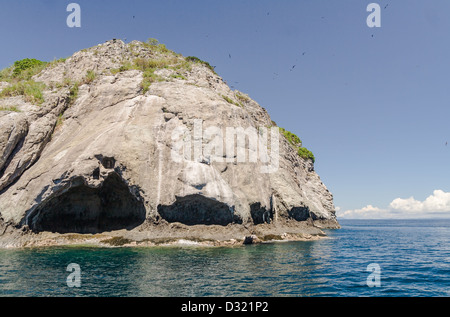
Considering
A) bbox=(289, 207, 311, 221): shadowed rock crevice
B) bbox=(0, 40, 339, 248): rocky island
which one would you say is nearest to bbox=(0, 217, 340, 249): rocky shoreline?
bbox=(0, 40, 339, 248): rocky island

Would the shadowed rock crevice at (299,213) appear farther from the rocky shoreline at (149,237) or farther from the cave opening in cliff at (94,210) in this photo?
the cave opening in cliff at (94,210)

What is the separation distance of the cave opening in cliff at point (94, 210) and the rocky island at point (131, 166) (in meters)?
0.13

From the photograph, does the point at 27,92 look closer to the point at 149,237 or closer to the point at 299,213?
the point at 149,237

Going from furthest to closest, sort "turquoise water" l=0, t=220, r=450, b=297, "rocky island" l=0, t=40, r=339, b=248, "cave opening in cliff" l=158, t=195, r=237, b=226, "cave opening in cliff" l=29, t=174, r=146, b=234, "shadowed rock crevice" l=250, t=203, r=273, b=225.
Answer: "shadowed rock crevice" l=250, t=203, r=273, b=225 → "cave opening in cliff" l=29, t=174, r=146, b=234 → "cave opening in cliff" l=158, t=195, r=237, b=226 → "rocky island" l=0, t=40, r=339, b=248 → "turquoise water" l=0, t=220, r=450, b=297

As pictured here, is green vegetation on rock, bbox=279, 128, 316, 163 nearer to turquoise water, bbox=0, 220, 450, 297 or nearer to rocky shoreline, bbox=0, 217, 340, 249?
rocky shoreline, bbox=0, 217, 340, 249

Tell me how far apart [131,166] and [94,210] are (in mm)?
8796

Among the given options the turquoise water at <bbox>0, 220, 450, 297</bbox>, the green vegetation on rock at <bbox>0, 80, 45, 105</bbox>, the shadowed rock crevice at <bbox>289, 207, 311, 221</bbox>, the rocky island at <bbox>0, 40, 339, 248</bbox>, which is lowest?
the turquoise water at <bbox>0, 220, 450, 297</bbox>

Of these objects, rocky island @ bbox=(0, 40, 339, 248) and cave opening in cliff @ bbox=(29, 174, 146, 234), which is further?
cave opening in cliff @ bbox=(29, 174, 146, 234)

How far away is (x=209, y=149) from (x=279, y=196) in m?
15.5

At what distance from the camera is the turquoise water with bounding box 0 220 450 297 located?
48.9 ft

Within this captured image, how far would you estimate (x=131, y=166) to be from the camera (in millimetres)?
33594

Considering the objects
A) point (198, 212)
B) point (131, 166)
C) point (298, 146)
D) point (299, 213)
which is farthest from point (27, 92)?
point (298, 146)

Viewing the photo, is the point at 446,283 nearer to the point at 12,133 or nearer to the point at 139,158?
the point at 139,158

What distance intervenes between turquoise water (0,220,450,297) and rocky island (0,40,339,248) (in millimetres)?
5614
